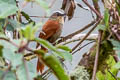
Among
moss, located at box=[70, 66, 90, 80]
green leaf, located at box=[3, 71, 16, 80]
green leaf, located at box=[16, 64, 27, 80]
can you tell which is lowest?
moss, located at box=[70, 66, 90, 80]

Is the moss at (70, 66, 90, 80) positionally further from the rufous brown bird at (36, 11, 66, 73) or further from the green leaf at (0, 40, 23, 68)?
the green leaf at (0, 40, 23, 68)

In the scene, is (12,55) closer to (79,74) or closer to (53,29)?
(79,74)

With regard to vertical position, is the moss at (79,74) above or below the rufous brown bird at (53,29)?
below

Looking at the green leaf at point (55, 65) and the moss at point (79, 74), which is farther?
the moss at point (79, 74)

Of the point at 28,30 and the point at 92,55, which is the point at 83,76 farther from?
the point at 28,30

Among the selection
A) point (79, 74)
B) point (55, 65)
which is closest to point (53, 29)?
point (79, 74)

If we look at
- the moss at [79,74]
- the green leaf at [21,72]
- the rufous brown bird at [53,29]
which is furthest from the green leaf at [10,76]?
the rufous brown bird at [53,29]

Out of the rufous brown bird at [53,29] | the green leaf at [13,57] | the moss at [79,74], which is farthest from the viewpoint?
the rufous brown bird at [53,29]

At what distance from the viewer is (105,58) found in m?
1.75

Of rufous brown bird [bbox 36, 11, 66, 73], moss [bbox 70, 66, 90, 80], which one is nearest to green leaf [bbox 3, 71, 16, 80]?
moss [bbox 70, 66, 90, 80]

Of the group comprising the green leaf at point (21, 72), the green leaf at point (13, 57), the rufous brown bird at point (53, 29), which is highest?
the green leaf at point (13, 57)

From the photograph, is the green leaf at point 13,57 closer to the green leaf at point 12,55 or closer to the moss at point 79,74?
the green leaf at point 12,55

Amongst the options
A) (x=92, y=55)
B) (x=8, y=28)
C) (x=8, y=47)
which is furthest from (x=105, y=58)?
(x=8, y=47)

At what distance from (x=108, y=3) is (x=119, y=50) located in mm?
430
